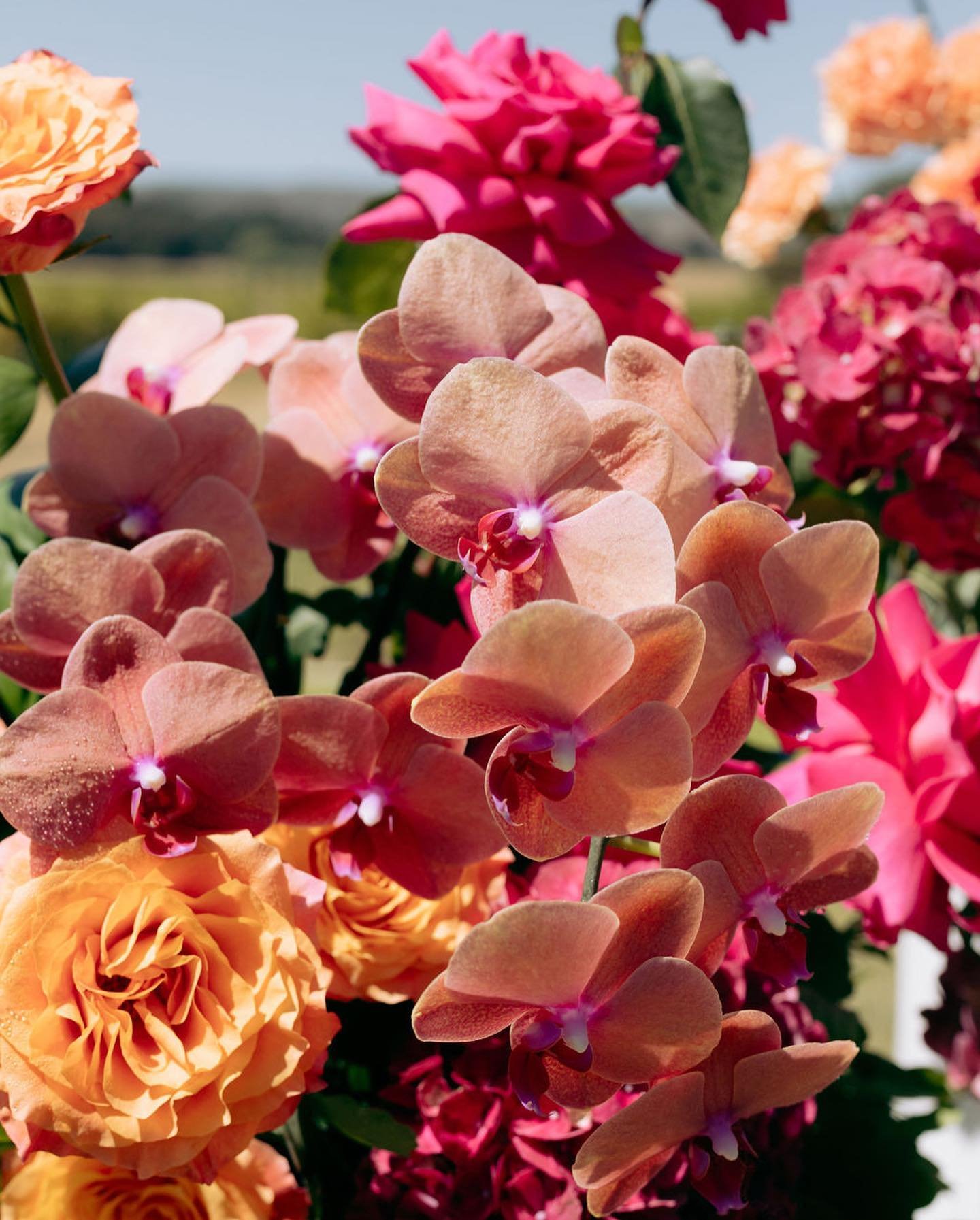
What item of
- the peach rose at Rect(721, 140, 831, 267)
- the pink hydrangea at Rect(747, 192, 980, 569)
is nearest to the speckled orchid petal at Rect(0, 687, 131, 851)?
the pink hydrangea at Rect(747, 192, 980, 569)

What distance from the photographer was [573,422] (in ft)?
0.63

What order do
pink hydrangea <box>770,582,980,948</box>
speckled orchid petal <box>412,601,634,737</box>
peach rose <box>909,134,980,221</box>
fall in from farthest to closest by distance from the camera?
peach rose <box>909,134,980,221</box> < pink hydrangea <box>770,582,980,948</box> < speckled orchid petal <box>412,601,634,737</box>

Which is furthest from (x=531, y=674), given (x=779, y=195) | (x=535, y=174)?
(x=779, y=195)

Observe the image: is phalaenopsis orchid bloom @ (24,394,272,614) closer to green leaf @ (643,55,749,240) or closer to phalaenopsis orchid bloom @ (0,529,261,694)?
phalaenopsis orchid bloom @ (0,529,261,694)

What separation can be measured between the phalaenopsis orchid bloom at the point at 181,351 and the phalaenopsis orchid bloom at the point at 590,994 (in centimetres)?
16

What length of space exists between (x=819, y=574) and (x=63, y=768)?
139 mm

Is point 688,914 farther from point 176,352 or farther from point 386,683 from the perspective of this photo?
point 176,352

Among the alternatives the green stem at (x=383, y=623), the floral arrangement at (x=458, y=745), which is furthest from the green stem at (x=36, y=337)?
the green stem at (x=383, y=623)

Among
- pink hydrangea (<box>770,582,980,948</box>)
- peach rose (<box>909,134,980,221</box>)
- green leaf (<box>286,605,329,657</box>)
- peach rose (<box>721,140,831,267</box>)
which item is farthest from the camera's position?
peach rose (<box>721,140,831,267</box>)

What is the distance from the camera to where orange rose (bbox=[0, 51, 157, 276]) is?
242mm

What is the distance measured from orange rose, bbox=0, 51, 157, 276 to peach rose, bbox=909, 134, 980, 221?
0.73 m

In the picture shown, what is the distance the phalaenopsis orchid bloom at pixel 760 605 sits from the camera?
198 millimetres

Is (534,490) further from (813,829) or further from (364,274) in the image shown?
(364,274)

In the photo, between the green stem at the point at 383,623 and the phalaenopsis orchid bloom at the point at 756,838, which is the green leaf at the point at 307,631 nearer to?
the green stem at the point at 383,623
